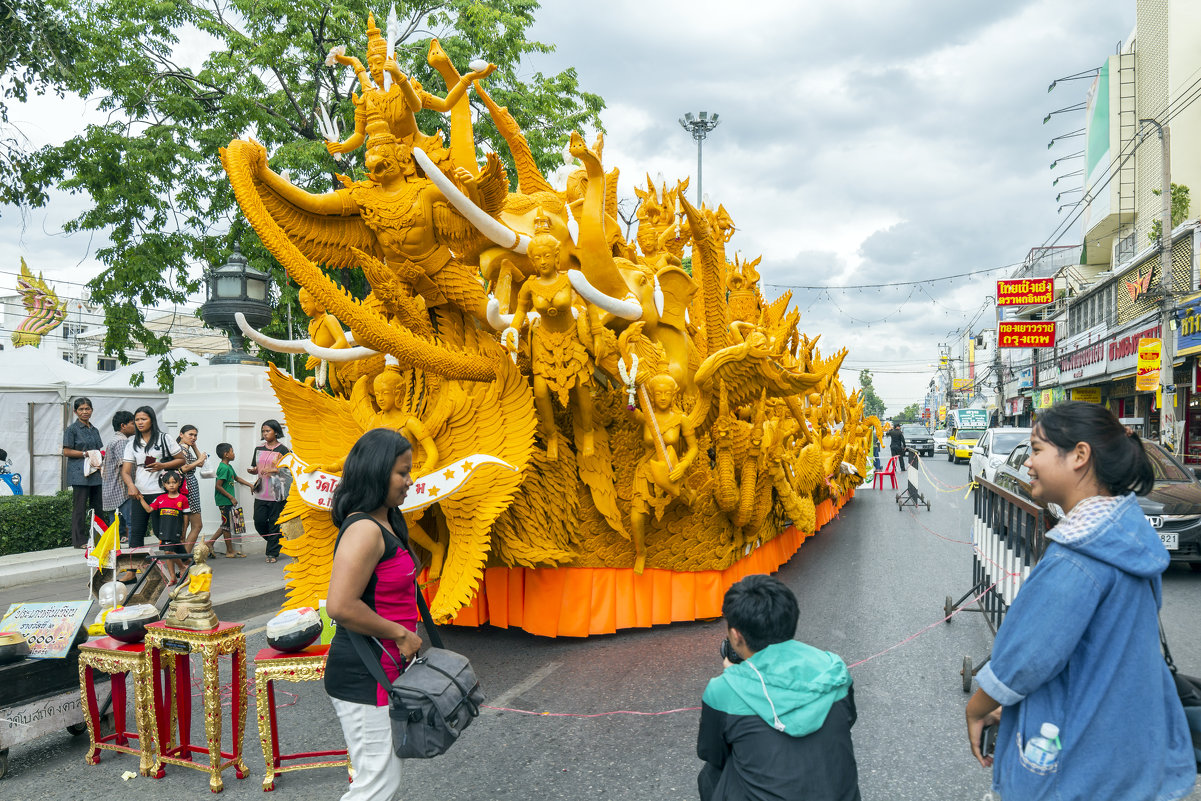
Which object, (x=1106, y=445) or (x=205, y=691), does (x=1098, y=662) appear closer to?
(x=1106, y=445)

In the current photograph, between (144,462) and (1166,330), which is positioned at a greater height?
(1166,330)

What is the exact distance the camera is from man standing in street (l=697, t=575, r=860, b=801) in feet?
5.87

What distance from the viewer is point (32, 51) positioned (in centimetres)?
771

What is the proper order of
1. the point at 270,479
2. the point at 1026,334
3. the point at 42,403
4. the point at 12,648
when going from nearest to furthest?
the point at 12,648, the point at 270,479, the point at 42,403, the point at 1026,334

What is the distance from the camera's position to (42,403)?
11.3 metres

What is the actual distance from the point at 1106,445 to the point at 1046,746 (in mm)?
667

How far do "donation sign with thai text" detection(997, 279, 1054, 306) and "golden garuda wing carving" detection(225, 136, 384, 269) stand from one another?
25519 mm

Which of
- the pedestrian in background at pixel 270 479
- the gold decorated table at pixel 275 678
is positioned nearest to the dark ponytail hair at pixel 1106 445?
the gold decorated table at pixel 275 678

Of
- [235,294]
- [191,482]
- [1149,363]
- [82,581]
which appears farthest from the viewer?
[1149,363]

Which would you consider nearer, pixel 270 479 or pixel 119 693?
pixel 119 693

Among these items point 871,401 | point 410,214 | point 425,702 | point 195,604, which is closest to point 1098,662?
point 425,702

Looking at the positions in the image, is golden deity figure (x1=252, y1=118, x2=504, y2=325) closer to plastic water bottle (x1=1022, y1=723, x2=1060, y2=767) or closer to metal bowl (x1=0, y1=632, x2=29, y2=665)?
metal bowl (x1=0, y1=632, x2=29, y2=665)

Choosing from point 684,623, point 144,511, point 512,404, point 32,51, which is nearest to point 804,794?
point 512,404

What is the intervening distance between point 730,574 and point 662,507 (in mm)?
1024
